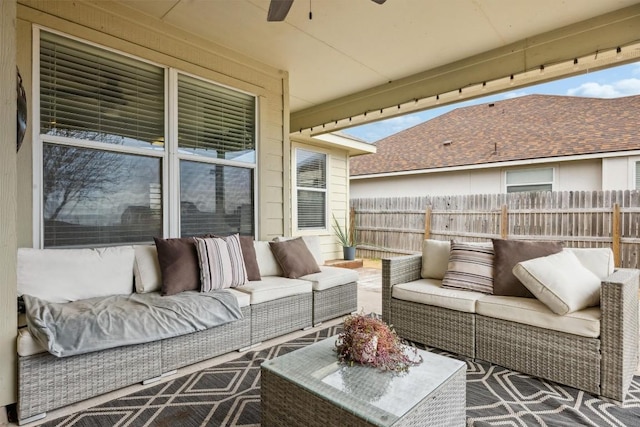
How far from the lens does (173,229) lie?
3.50m

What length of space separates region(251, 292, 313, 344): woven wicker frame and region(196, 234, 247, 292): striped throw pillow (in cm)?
34

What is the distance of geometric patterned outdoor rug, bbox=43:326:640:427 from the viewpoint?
1.87m

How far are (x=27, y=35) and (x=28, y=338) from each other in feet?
7.76

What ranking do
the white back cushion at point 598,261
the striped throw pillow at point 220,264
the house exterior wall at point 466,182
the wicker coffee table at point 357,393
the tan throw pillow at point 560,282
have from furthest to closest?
the house exterior wall at point 466,182, the striped throw pillow at point 220,264, the white back cushion at point 598,261, the tan throw pillow at point 560,282, the wicker coffee table at point 357,393

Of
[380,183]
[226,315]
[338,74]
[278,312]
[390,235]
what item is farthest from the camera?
[380,183]

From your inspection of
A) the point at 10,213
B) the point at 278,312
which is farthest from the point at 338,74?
the point at 10,213

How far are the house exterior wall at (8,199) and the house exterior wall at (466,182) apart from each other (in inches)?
353

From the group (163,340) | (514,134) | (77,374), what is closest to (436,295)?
(163,340)

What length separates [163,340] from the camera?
2.35m

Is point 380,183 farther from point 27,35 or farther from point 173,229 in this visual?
point 27,35

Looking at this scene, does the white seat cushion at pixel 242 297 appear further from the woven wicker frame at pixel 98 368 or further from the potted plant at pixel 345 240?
the potted plant at pixel 345 240

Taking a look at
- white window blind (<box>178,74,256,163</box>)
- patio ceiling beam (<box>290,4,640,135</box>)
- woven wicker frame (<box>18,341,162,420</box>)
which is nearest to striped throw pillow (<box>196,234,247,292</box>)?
woven wicker frame (<box>18,341,162,420</box>)

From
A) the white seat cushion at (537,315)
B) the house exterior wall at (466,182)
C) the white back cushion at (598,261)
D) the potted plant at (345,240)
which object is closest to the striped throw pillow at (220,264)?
the white seat cushion at (537,315)

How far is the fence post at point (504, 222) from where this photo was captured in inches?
257
